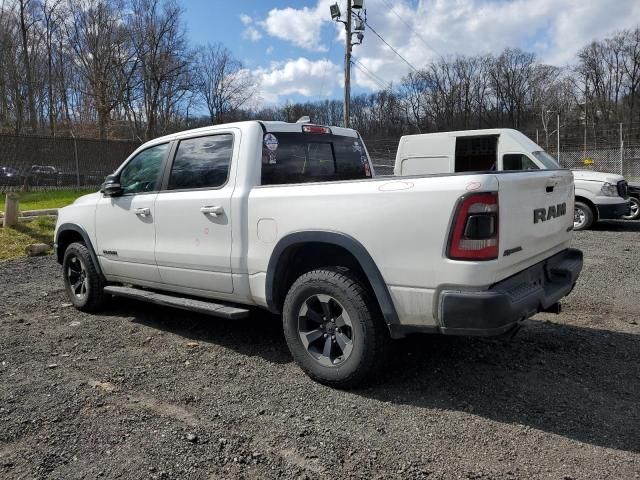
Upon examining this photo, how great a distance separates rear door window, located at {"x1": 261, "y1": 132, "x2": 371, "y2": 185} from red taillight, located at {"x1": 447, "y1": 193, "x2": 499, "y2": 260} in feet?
5.71

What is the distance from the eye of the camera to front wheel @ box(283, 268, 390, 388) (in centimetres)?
329

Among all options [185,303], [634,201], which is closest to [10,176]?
[185,303]

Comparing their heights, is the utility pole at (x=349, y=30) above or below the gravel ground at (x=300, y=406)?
above

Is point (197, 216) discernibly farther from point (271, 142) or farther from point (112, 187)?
point (112, 187)

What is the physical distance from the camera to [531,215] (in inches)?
126

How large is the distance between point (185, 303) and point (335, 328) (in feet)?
4.93

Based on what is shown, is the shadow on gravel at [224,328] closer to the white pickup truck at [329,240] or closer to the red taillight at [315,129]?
the white pickup truck at [329,240]

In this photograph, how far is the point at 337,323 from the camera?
137 inches

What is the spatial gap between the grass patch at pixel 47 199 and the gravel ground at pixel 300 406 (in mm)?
10223

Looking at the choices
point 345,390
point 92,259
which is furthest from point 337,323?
point 92,259

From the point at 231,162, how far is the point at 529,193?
2254mm

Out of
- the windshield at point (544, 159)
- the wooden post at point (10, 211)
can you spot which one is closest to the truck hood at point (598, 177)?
the windshield at point (544, 159)

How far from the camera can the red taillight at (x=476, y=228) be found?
9.22 feet

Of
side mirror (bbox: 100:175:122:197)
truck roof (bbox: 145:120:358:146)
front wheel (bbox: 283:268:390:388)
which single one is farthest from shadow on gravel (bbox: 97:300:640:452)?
truck roof (bbox: 145:120:358:146)
